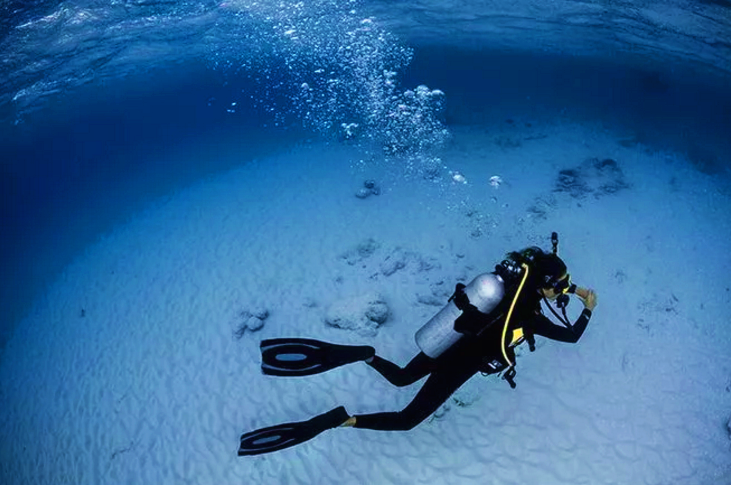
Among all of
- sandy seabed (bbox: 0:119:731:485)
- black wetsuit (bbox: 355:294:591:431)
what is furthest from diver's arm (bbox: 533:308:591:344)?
sandy seabed (bbox: 0:119:731:485)

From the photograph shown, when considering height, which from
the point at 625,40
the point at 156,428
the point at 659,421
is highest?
the point at 625,40

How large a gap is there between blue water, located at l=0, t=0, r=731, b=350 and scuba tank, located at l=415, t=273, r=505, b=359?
1409cm

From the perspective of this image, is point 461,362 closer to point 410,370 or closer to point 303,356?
point 410,370

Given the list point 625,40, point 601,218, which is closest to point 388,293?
point 601,218

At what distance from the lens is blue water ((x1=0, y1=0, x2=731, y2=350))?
18719 mm

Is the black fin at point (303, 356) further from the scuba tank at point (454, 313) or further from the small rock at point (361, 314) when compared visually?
the small rock at point (361, 314)

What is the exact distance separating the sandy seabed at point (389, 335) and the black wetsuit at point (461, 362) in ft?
7.61

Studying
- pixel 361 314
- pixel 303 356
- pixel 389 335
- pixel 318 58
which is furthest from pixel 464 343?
pixel 318 58

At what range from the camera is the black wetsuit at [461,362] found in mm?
4383

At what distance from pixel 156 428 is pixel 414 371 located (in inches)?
262

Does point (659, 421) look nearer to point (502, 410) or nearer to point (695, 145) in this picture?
point (502, 410)

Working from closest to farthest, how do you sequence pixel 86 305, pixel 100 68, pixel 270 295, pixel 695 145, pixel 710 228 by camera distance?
1. pixel 270 295
2. pixel 710 228
3. pixel 86 305
4. pixel 695 145
5. pixel 100 68

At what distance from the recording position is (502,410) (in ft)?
23.7

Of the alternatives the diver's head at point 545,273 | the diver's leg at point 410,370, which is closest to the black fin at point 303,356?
the diver's leg at point 410,370
